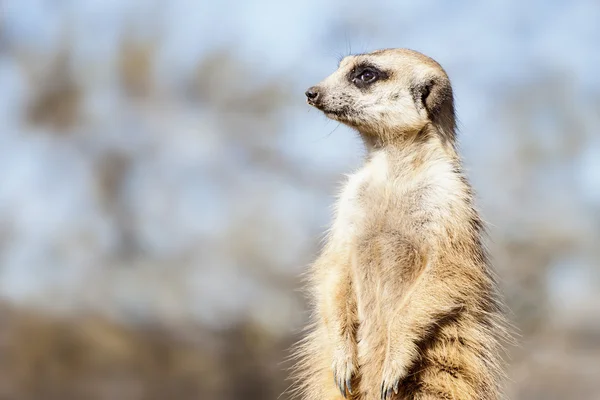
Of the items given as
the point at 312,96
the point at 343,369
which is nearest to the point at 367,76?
the point at 312,96

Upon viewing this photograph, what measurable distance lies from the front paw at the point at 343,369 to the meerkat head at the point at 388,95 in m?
0.82

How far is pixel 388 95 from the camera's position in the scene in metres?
2.78

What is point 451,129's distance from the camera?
2742mm

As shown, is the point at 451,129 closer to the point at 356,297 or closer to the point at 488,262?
the point at 488,262

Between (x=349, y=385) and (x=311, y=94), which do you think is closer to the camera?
(x=349, y=385)

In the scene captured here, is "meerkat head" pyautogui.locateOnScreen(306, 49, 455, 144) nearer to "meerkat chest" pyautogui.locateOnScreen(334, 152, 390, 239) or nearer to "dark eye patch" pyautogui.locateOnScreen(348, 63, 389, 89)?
"dark eye patch" pyautogui.locateOnScreen(348, 63, 389, 89)

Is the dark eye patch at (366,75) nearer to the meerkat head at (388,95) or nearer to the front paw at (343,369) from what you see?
the meerkat head at (388,95)

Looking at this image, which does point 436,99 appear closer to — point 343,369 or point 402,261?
point 402,261

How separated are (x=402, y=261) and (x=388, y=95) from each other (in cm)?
66

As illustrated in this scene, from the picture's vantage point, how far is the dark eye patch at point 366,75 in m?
2.81

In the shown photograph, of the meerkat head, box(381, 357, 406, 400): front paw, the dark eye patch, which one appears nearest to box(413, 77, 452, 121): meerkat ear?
the meerkat head

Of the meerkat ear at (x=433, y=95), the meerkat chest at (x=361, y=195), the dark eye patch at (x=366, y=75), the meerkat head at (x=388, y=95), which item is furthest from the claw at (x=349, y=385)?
the dark eye patch at (x=366, y=75)

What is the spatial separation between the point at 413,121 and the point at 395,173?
21cm

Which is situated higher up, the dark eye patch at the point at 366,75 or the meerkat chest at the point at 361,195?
the dark eye patch at the point at 366,75
